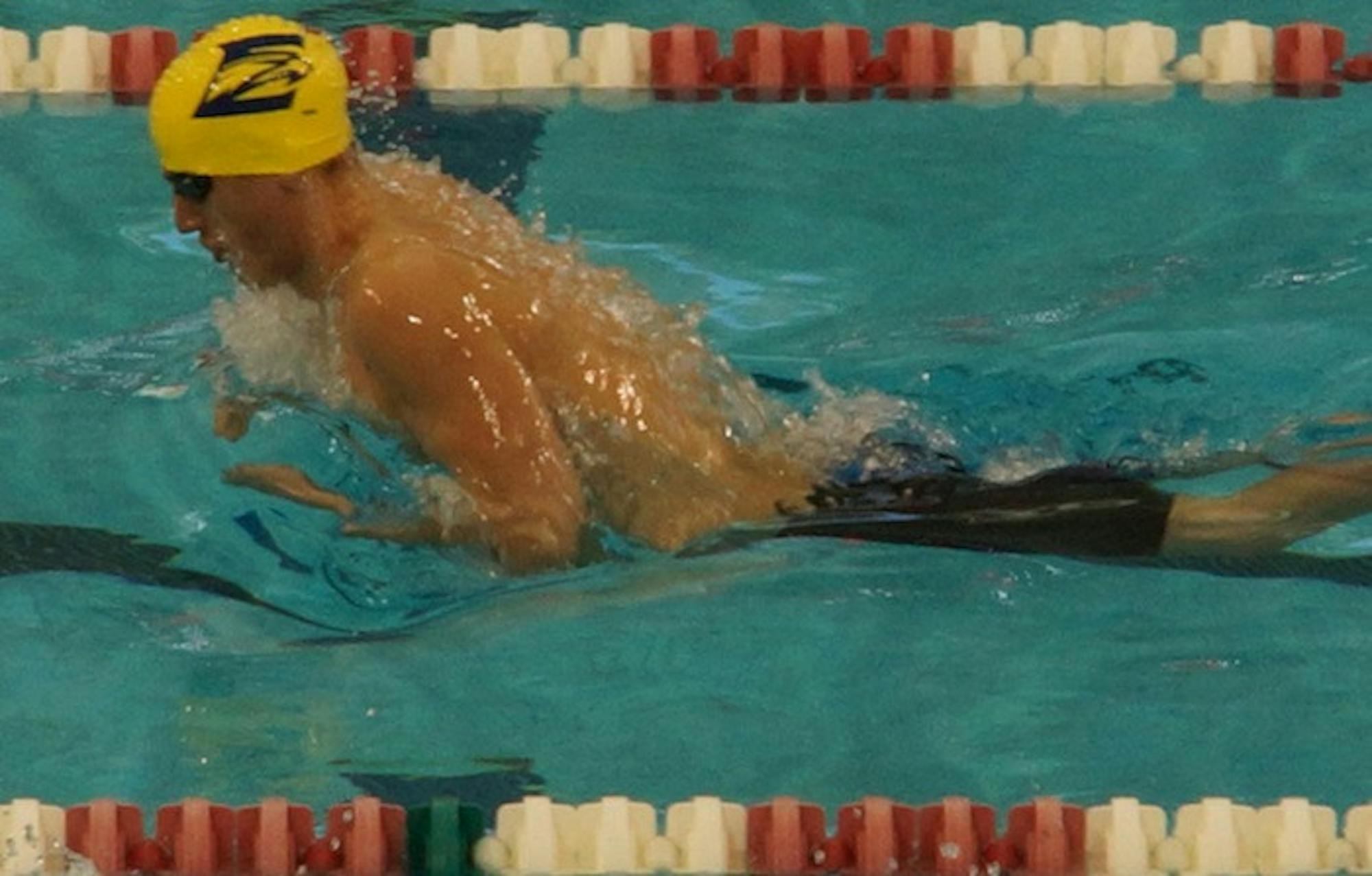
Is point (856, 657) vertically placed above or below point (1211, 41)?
below

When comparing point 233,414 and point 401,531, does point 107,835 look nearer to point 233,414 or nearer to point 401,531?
point 401,531

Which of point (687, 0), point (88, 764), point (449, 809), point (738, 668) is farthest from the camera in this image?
point (687, 0)

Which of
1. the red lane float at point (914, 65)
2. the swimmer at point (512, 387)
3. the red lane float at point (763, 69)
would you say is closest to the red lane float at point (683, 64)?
the red lane float at point (763, 69)

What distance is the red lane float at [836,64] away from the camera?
16.8ft

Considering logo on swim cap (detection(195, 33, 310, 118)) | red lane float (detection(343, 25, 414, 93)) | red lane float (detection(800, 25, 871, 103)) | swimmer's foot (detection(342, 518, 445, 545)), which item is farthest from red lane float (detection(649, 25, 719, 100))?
swimmer's foot (detection(342, 518, 445, 545))

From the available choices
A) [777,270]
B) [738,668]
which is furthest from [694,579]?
[777,270]

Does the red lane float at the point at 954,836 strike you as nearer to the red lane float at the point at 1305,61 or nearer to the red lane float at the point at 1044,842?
the red lane float at the point at 1044,842

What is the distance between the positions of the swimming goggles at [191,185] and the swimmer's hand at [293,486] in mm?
379

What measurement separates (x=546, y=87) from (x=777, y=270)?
32.0 inches

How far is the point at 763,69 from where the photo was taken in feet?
16.9

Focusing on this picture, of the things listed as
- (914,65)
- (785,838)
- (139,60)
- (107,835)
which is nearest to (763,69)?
(914,65)

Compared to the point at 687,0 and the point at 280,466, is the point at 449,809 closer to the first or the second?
the point at 280,466

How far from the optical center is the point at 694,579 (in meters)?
3.46

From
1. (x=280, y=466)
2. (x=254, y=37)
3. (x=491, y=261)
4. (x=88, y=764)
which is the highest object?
(x=254, y=37)
